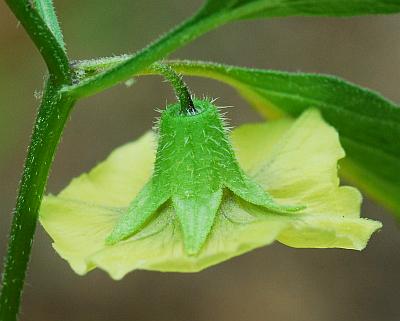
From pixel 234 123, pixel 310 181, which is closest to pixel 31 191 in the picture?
pixel 310 181

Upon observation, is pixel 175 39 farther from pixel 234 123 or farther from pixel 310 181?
pixel 234 123

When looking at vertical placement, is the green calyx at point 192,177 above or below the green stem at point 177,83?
below

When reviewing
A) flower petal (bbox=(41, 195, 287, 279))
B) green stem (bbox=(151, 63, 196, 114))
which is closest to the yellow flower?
flower petal (bbox=(41, 195, 287, 279))

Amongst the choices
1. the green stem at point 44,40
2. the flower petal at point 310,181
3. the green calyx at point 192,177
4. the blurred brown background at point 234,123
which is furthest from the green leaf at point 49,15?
the blurred brown background at point 234,123

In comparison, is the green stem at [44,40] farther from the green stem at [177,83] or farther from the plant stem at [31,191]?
the green stem at [177,83]

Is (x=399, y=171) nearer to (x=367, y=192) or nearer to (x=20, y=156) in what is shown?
(x=367, y=192)

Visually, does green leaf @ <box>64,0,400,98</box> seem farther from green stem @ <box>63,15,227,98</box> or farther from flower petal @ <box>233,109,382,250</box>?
flower petal @ <box>233,109,382,250</box>
